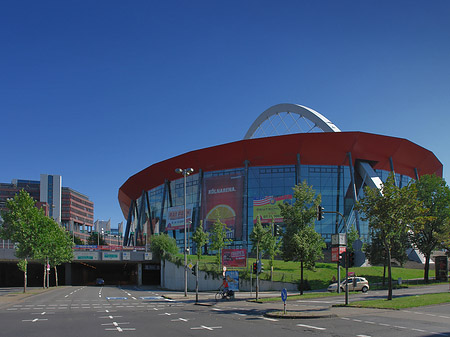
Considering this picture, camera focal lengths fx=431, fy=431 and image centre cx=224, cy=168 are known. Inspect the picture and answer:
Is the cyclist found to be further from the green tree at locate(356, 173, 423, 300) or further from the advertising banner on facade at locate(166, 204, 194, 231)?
the advertising banner on facade at locate(166, 204, 194, 231)

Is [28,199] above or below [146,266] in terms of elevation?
above

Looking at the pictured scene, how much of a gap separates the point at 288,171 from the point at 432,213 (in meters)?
33.5

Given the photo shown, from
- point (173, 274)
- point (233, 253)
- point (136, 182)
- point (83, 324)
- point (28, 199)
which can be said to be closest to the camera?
point (83, 324)

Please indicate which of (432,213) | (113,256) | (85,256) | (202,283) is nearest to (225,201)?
(113,256)

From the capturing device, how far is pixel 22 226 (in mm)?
49844

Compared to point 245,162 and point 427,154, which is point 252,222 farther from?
point 427,154

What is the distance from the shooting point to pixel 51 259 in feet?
227

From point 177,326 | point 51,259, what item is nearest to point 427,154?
point 51,259

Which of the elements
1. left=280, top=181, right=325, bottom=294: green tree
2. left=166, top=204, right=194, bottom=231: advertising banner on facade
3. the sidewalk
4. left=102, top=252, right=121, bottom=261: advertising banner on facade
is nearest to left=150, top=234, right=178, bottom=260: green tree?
left=102, top=252, right=121, bottom=261: advertising banner on facade

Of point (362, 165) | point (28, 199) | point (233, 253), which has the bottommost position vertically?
point (233, 253)

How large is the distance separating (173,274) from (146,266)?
29580 mm

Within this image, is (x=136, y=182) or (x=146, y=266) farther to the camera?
(x=136, y=182)

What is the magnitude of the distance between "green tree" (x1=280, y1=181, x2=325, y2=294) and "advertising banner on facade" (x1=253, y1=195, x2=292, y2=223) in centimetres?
3774

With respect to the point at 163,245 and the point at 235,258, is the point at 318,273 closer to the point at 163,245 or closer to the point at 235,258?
the point at 235,258
